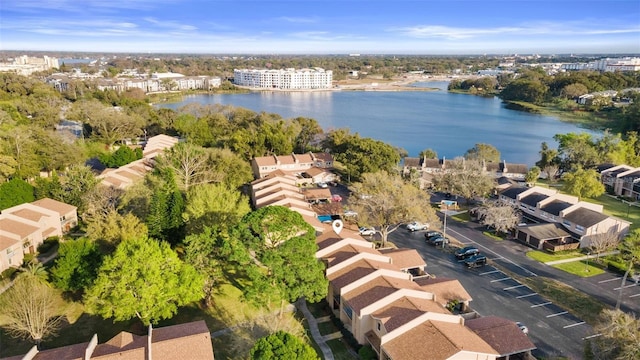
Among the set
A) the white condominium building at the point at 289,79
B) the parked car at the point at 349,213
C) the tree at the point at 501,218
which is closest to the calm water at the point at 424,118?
the white condominium building at the point at 289,79

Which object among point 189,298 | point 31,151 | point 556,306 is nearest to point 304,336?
point 189,298

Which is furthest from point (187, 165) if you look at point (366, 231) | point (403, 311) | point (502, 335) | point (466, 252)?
point (502, 335)

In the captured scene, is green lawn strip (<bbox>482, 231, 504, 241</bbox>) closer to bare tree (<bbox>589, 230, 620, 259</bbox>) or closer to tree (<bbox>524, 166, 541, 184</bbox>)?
bare tree (<bbox>589, 230, 620, 259</bbox>)

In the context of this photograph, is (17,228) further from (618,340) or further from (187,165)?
(618,340)

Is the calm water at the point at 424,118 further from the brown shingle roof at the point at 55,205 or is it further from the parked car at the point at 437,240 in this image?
the brown shingle roof at the point at 55,205

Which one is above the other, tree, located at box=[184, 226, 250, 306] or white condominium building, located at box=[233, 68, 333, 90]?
white condominium building, located at box=[233, 68, 333, 90]

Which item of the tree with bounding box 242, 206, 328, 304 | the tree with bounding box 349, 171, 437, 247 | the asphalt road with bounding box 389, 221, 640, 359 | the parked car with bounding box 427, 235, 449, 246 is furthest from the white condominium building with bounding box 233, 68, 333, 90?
the tree with bounding box 242, 206, 328, 304

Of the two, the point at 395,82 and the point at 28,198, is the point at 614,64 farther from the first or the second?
the point at 28,198
